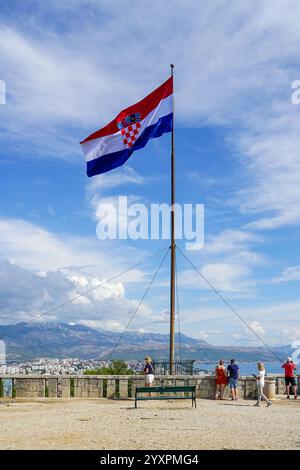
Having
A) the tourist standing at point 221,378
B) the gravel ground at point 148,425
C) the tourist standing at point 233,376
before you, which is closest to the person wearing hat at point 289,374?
the gravel ground at point 148,425

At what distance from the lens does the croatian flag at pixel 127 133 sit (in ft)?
78.0

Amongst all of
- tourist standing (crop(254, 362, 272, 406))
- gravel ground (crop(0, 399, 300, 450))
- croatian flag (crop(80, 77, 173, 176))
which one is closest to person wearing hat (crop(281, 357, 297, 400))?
gravel ground (crop(0, 399, 300, 450))

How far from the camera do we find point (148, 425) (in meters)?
15.3

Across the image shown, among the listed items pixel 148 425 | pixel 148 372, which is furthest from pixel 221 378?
pixel 148 425

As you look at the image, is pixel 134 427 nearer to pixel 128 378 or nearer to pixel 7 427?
pixel 7 427

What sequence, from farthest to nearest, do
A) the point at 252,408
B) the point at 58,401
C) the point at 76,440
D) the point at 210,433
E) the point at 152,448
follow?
the point at 58,401 < the point at 252,408 < the point at 210,433 < the point at 76,440 < the point at 152,448

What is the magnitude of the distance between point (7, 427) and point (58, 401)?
268 inches

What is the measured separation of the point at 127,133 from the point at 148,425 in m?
12.9

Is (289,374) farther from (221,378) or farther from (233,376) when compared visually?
(221,378)

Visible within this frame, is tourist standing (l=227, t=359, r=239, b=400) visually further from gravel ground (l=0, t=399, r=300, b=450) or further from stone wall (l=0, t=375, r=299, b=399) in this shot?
stone wall (l=0, t=375, r=299, b=399)

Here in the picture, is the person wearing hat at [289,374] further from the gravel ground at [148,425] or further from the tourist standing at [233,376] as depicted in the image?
the tourist standing at [233,376]

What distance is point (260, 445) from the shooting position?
12328mm

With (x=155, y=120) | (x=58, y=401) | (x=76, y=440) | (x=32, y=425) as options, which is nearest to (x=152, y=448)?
(x=76, y=440)

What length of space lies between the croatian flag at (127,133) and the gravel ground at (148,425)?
10147 mm
